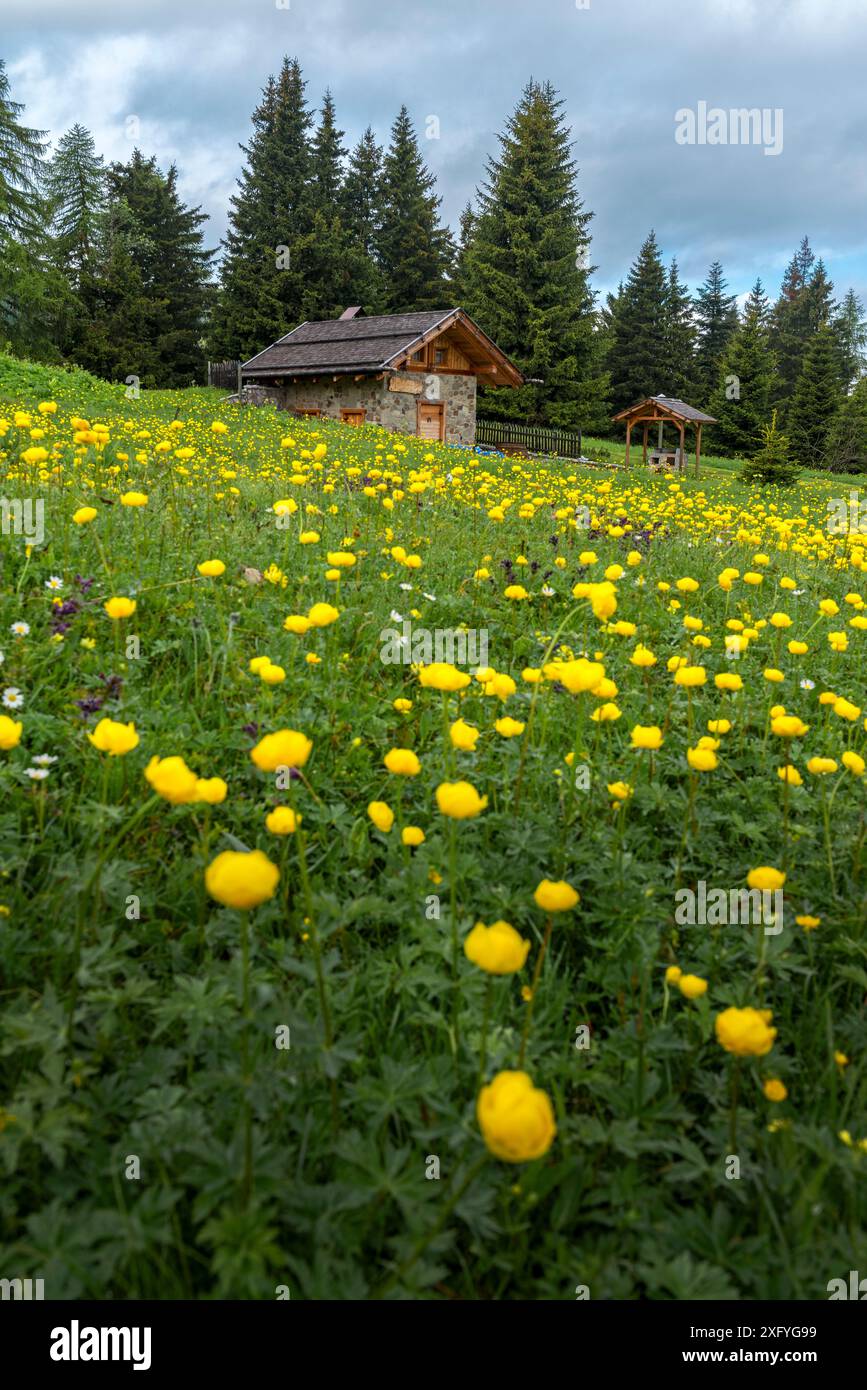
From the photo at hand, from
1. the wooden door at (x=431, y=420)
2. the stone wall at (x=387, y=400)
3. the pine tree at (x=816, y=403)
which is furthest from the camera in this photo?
the pine tree at (x=816, y=403)

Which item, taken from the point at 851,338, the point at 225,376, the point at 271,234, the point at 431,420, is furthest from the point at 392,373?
the point at 851,338

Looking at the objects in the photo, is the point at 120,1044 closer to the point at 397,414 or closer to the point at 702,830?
the point at 702,830

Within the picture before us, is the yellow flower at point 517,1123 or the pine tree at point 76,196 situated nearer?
the yellow flower at point 517,1123

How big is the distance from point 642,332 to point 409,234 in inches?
564

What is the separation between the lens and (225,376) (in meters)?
30.8

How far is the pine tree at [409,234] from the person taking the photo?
4116cm

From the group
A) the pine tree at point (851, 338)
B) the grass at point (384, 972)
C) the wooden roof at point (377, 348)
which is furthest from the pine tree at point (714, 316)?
the grass at point (384, 972)

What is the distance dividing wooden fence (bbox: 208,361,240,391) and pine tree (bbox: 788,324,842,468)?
26227 mm

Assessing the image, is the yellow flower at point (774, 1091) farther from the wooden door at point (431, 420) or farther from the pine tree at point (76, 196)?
the pine tree at point (76, 196)

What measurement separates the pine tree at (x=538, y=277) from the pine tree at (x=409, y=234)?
5.30 meters

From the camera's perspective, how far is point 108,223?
4034cm

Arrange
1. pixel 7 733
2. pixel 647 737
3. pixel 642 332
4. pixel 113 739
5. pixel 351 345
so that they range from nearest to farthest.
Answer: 1. pixel 113 739
2. pixel 7 733
3. pixel 647 737
4. pixel 351 345
5. pixel 642 332

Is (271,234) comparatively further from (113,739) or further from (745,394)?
(113,739)
